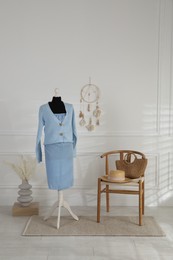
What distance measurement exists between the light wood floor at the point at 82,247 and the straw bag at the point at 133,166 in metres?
0.65

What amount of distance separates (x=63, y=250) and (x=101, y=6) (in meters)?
2.72

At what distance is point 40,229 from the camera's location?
385 centimetres

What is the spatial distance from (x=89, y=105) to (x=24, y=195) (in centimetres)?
125

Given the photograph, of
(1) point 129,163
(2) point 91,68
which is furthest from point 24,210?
(2) point 91,68

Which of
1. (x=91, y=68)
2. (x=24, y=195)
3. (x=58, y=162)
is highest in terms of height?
(x=91, y=68)

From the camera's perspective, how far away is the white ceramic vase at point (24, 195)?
4383mm

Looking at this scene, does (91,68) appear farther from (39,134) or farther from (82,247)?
(82,247)

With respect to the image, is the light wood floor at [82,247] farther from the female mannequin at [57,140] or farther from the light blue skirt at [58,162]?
the light blue skirt at [58,162]

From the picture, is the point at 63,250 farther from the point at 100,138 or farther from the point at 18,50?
the point at 18,50

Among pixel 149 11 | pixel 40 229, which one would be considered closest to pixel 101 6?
pixel 149 11

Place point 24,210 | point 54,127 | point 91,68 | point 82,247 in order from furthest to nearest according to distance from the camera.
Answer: point 91,68 < point 24,210 < point 54,127 < point 82,247

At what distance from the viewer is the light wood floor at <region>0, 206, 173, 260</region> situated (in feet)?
10.6

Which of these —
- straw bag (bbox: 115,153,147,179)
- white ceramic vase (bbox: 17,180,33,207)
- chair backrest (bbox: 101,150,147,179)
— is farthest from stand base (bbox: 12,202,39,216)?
straw bag (bbox: 115,153,147,179)

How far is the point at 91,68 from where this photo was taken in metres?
4.65
